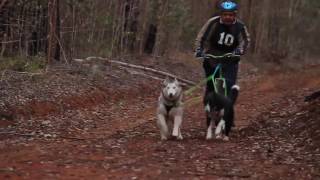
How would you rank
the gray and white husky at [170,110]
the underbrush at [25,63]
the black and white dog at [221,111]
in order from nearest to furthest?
the black and white dog at [221,111]
the gray and white husky at [170,110]
the underbrush at [25,63]

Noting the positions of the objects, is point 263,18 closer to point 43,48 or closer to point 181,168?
point 43,48

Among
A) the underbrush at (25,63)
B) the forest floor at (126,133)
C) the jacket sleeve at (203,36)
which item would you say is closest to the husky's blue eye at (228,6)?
the jacket sleeve at (203,36)

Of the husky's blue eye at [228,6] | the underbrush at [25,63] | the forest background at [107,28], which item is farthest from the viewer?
the forest background at [107,28]

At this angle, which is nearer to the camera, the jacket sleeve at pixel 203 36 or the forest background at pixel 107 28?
the jacket sleeve at pixel 203 36

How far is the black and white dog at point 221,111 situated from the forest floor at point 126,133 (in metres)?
0.22

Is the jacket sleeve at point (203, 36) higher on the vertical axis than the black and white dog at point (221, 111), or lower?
higher

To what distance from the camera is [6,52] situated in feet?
46.7

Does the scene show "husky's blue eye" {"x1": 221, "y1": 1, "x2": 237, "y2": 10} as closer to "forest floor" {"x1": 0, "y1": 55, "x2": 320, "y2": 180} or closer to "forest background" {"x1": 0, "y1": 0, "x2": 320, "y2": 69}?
"forest floor" {"x1": 0, "y1": 55, "x2": 320, "y2": 180}

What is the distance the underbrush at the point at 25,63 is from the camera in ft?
44.4

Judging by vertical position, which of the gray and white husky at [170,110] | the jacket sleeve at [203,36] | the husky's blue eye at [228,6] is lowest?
the gray and white husky at [170,110]

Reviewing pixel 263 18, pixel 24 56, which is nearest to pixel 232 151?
pixel 24 56

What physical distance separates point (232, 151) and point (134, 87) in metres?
8.58

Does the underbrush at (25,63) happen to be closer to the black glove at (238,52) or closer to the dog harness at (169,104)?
the dog harness at (169,104)

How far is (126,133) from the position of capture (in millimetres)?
10273
